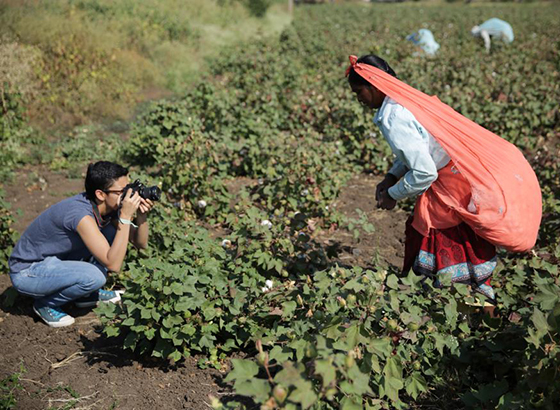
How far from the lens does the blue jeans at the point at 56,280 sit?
2842 millimetres

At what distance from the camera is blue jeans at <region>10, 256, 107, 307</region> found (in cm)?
284

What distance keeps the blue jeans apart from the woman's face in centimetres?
172

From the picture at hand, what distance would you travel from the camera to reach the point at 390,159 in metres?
5.10

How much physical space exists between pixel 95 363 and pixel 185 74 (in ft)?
25.5

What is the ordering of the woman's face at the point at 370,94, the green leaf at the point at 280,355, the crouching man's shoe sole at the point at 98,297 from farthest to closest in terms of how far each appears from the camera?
the crouching man's shoe sole at the point at 98,297 → the woman's face at the point at 370,94 → the green leaf at the point at 280,355

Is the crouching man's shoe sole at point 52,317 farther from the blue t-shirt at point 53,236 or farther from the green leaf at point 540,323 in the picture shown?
the green leaf at point 540,323

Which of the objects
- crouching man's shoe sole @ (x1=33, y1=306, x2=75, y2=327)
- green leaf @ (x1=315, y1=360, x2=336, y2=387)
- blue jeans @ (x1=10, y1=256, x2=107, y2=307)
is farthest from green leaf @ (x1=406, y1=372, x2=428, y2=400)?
crouching man's shoe sole @ (x1=33, y1=306, x2=75, y2=327)

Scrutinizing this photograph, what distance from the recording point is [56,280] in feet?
9.30

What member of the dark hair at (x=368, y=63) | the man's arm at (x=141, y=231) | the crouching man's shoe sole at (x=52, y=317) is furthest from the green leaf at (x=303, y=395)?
the crouching man's shoe sole at (x=52, y=317)

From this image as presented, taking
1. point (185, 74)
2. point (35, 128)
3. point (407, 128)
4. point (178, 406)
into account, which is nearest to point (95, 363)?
point (178, 406)

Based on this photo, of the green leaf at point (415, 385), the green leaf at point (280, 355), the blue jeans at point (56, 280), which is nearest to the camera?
the green leaf at point (280, 355)

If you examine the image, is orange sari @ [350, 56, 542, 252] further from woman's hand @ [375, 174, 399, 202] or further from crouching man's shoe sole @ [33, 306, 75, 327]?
crouching man's shoe sole @ [33, 306, 75, 327]

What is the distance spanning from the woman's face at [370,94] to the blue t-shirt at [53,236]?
1543mm

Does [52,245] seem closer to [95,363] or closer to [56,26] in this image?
[95,363]
